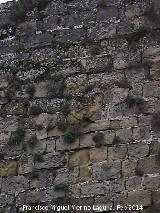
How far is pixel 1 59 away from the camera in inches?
254

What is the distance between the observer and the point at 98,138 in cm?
539

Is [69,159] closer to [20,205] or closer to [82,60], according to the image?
[20,205]

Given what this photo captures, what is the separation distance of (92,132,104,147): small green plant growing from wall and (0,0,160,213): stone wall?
0.02 meters

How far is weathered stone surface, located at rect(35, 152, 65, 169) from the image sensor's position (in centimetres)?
542

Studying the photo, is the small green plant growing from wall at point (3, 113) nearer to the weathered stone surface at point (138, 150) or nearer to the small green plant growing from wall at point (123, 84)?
the small green plant growing from wall at point (123, 84)

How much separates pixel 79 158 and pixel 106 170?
35 centimetres

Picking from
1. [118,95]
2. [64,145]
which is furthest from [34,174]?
[118,95]

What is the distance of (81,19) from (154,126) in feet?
5.87

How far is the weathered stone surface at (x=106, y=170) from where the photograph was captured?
16.9 feet

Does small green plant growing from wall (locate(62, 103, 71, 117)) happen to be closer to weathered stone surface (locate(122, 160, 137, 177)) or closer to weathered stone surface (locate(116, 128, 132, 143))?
weathered stone surface (locate(116, 128, 132, 143))

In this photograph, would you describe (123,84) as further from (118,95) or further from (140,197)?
(140,197)

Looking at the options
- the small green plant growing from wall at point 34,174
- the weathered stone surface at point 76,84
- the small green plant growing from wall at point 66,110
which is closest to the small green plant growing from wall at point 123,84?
the weathered stone surface at point 76,84

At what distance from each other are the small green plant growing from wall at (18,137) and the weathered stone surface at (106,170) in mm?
945

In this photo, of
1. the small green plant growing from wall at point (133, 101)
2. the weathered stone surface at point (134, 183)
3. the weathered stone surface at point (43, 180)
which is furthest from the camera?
the small green plant growing from wall at point (133, 101)
